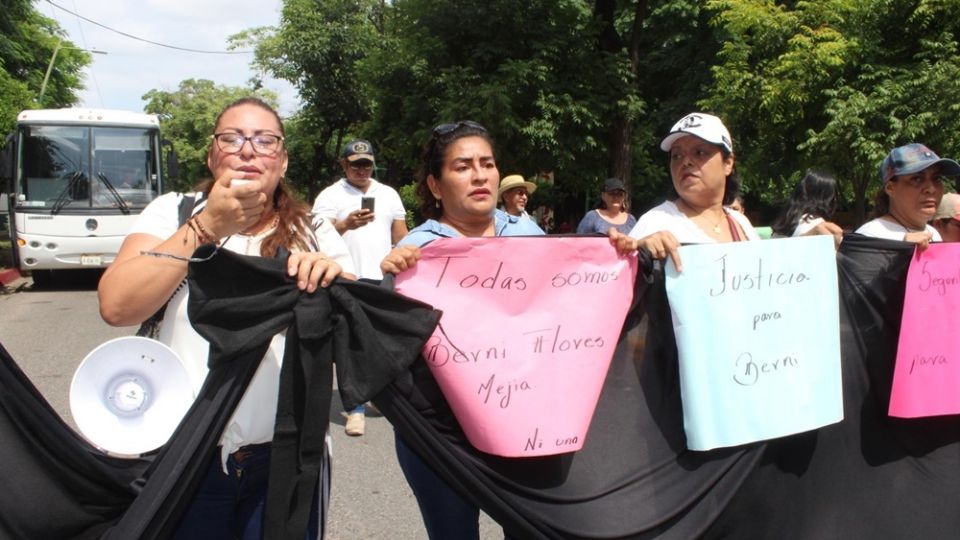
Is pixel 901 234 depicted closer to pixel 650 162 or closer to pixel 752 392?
pixel 752 392

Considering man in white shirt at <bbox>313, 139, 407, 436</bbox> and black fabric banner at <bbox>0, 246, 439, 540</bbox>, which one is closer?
black fabric banner at <bbox>0, 246, 439, 540</bbox>

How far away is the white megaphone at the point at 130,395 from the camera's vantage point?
82.2 inches

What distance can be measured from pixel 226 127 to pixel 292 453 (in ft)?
2.93

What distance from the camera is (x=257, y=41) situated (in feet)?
127

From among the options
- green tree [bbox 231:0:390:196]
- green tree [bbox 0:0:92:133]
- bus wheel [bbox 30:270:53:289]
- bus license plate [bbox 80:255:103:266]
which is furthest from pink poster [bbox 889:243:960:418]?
green tree [bbox 231:0:390:196]

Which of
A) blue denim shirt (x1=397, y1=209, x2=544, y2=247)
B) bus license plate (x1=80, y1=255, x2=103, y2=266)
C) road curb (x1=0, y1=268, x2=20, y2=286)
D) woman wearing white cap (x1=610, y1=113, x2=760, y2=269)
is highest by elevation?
woman wearing white cap (x1=610, y1=113, x2=760, y2=269)

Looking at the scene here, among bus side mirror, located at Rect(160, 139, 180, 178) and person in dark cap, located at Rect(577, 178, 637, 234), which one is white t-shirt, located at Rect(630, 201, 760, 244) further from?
bus side mirror, located at Rect(160, 139, 180, 178)

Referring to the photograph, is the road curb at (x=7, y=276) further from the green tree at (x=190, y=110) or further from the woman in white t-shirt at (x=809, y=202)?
the green tree at (x=190, y=110)

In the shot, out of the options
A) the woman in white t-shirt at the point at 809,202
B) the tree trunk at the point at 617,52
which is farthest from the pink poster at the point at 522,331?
the tree trunk at the point at 617,52

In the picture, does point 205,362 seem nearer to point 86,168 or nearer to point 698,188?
point 698,188

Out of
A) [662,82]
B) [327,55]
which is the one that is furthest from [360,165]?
[327,55]

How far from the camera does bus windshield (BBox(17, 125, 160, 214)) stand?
1389 centimetres

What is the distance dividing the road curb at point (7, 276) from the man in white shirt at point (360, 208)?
11.8 meters

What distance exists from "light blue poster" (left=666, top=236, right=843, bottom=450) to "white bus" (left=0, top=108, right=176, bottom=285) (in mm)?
13053
